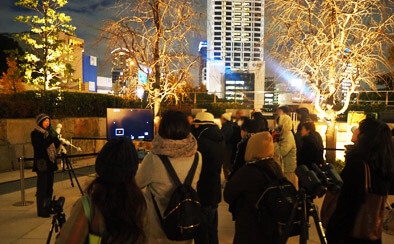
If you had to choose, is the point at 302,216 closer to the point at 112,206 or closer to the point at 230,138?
the point at 112,206

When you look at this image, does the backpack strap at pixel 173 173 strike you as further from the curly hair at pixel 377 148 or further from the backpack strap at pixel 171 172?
the curly hair at pixel 377 148

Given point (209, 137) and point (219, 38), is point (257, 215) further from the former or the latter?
point (219, 38)

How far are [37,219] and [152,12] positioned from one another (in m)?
7.65

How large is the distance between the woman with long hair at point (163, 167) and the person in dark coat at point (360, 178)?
1321 mm

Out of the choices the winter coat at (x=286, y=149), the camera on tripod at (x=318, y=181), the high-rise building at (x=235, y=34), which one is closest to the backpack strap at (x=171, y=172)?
the camera on tripod at (x=318, y=181)

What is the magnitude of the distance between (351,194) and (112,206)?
2.12m

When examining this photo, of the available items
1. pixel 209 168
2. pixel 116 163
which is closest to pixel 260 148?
pixel 209 168

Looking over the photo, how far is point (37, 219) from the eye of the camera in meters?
6.86

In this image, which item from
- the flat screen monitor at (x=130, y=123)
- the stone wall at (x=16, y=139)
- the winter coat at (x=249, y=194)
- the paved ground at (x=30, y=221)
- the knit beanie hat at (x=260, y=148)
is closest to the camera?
the winter coat at (x=249, y=194)

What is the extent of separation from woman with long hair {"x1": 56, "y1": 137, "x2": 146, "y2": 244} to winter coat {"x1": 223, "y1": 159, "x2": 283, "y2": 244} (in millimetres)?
1314

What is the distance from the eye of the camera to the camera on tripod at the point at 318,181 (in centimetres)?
318

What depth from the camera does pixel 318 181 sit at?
3.17 metres

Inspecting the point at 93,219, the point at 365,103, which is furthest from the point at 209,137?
the point at 365,103

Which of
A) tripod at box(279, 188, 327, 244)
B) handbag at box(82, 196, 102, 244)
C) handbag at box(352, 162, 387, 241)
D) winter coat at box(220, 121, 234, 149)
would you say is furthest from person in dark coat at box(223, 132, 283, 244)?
winter coat at box(220, 121, 234, 149)
